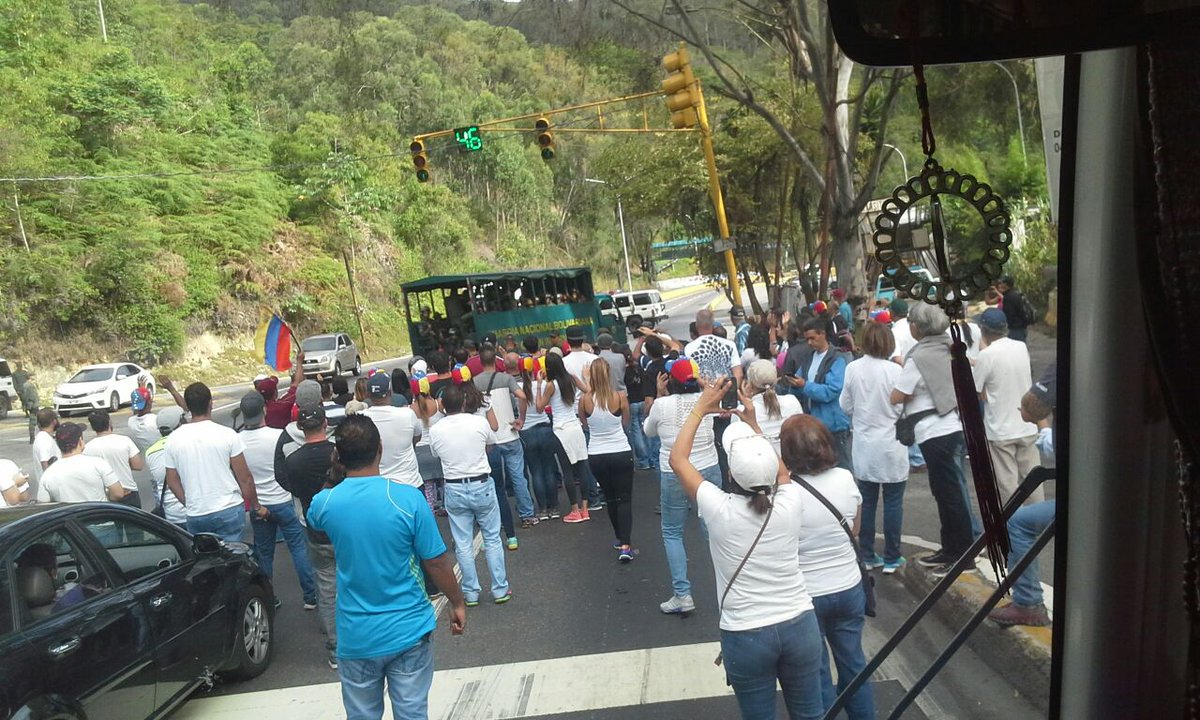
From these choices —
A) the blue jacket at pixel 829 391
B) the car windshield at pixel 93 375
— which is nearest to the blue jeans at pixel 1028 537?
the blue jacket at pixel 829 391

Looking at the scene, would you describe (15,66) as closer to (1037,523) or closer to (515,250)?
(515,250)

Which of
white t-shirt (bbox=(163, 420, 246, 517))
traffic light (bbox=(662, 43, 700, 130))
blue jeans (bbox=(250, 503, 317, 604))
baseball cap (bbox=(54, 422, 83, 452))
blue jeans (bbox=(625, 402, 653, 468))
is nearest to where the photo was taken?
white t-shirt (bbox=(163, 420, 246, 517))

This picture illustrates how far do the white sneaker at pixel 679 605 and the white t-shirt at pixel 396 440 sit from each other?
207 centimetres

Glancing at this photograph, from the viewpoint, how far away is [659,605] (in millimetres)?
6594

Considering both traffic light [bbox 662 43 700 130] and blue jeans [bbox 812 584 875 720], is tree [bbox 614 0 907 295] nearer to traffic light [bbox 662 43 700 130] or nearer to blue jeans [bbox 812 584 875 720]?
traffic light [bbox 662 43 700 130]

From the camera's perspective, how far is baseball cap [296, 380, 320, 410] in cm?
624

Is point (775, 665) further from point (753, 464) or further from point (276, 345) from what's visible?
Result: point (276, 345)

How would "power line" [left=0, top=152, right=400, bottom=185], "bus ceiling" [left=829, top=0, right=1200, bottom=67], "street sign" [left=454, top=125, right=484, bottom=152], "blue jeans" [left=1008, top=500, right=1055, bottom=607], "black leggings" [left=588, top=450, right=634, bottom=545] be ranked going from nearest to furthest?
1. "bus ceiling" [left=829, top=0, right=1200, bottom=67]
2. "blue jeans" [left=1008, top=500, right=1055, bottom=607]
3. "black leggings" [left=588, top=450, right=634, bottom=545]
4. "street sign" [left=454, top=125, right=484, bottom=152]
5. "power line" [left=0, top=152, right=400, bottom=185]

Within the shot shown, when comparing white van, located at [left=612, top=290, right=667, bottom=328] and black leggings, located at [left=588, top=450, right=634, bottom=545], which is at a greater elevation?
black leggings, located at [left=588, top=450, right=634, bottom=545]

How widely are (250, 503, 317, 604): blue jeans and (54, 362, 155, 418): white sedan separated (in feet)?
65.0

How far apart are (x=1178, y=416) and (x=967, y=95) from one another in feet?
22.1

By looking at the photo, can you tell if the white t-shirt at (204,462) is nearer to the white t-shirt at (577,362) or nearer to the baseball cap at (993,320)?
the white t-shirt at (577,362)

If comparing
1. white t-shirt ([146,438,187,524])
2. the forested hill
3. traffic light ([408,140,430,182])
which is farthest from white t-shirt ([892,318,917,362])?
traffic light ([408,140,430,182])

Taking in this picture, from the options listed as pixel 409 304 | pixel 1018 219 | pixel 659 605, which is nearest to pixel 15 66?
pixel 409 304
